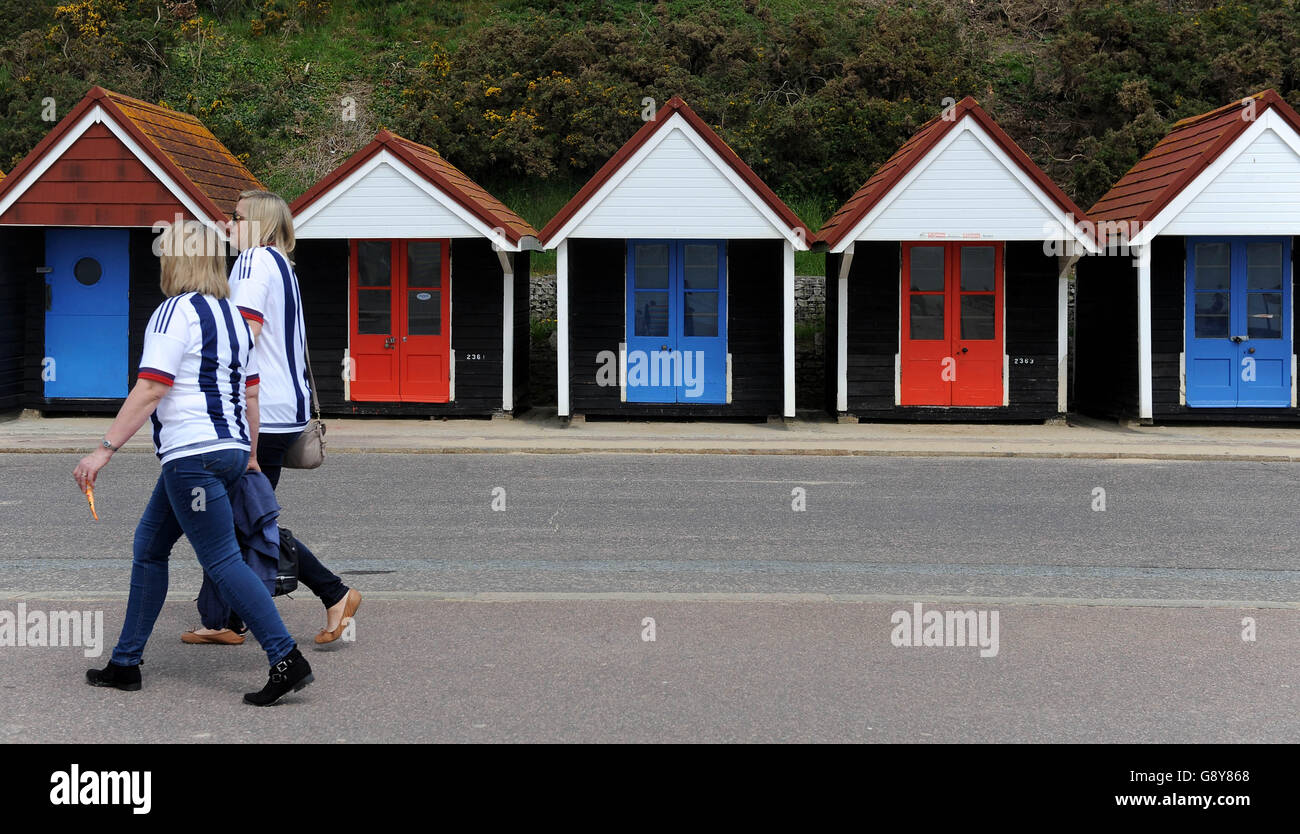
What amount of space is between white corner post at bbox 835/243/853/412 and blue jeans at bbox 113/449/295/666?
44.6 feet

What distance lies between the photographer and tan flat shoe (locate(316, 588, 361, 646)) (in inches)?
254

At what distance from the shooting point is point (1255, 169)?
17.7m

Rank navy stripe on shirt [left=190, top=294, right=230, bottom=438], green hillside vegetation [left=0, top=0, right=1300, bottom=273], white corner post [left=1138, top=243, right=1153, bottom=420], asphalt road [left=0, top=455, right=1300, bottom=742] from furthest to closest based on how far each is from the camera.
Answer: green hillside vegetation [left=0, top=0, right=1300, bottom=273]
white corner post [left=1138, top=243, right=1153, bottom=420]
navy stripe on shirt [left=190, top=294, right=230, bottom=438]
asphalt road [left=0, top=455, right=1300, bottom=742]

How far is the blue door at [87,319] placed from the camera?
18859 mm

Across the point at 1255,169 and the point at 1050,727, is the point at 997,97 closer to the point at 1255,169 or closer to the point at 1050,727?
the point at 1255,169

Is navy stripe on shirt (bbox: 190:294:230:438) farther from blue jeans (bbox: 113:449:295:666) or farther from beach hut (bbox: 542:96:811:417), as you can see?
beach hut (bbox: 542:96:811:417)

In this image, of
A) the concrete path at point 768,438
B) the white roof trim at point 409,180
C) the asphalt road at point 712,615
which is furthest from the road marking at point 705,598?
the white roof trim at point 409,180

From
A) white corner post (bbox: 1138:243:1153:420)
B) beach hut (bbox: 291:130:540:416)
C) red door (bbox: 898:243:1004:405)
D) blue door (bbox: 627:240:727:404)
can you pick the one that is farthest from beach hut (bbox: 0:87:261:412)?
white corner post (bbox: 1138:243:1153:420)

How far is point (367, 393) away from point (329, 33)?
20.5 metres

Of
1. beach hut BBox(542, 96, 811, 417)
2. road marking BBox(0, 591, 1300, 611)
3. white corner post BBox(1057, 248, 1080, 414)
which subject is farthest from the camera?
beach hut BBox(542, 96, 811, 417)

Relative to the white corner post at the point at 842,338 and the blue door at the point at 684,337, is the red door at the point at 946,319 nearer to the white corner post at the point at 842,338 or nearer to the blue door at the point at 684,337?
the white corner post at the point at 842,338

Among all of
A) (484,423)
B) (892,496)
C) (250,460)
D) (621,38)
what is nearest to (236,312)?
(250,460)

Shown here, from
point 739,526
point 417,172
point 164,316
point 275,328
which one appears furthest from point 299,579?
point 417,172

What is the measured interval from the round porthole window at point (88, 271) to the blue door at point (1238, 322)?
48.8 feet
